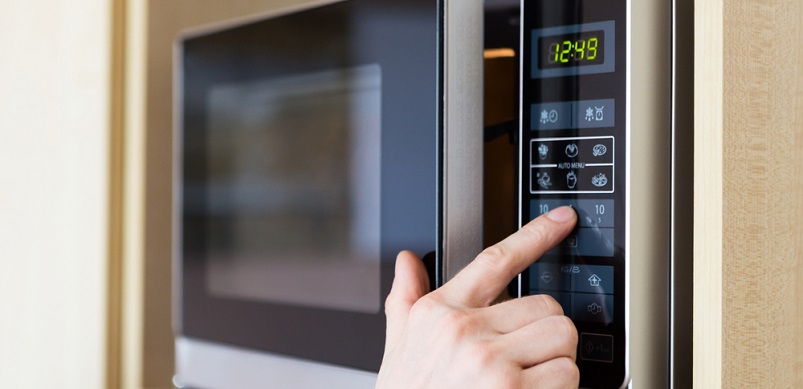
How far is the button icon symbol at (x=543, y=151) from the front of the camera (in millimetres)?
483

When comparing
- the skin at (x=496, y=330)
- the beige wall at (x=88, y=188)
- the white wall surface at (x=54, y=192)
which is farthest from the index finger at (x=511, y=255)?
the white wall surface at (x=54, y=192)

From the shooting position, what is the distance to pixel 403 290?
1.80 feet

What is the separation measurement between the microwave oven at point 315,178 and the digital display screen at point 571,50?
0.14 feet

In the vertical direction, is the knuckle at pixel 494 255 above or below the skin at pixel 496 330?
above

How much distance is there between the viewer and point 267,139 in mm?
717

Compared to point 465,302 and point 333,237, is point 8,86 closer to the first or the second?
point 333,237

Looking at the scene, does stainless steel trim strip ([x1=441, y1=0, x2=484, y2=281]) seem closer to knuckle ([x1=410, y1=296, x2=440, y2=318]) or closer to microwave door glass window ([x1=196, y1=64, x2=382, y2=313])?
knuckle ([x1=410, y1=296, x2=440, y2=318])

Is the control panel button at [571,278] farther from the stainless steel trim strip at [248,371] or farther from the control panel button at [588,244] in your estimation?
the stainless steel trim strip at [248,371]

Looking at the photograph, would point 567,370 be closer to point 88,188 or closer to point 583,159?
point 583,159

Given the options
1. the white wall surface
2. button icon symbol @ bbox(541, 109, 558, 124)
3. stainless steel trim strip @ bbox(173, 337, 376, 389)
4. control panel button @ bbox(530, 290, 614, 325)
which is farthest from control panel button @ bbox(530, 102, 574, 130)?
the white wall surface

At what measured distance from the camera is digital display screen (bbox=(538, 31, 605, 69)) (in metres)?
0.47

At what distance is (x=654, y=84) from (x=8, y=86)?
0.71 meters

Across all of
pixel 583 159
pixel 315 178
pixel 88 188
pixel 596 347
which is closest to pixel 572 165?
pixel 583 159
